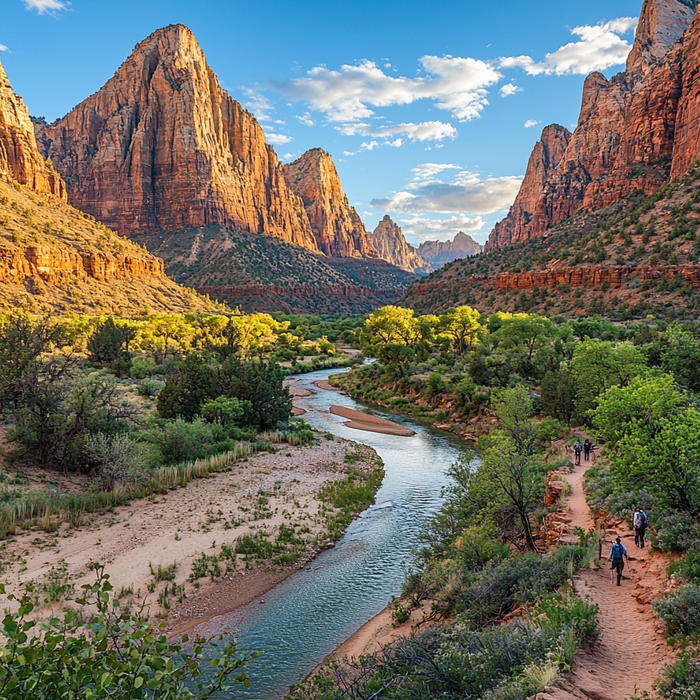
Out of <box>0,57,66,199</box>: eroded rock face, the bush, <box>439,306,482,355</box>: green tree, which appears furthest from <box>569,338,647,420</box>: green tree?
<box>0,57,66,199</box>: eroded rock face

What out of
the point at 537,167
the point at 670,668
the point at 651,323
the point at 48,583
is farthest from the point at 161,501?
the point at 537,167

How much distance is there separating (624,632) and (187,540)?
13.3 metres

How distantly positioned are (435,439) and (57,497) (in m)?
23.5

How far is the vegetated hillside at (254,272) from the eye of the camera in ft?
405

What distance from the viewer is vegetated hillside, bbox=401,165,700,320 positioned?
55825 mm

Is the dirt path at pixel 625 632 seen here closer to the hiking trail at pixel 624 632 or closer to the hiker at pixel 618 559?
the hiking trail at pixel 624 632

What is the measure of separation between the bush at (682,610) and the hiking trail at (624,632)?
1.35 ft

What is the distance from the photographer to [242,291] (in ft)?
401

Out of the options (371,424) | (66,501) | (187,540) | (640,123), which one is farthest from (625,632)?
(640,123)

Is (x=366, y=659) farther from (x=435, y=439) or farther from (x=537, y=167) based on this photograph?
(x=537, y=167)

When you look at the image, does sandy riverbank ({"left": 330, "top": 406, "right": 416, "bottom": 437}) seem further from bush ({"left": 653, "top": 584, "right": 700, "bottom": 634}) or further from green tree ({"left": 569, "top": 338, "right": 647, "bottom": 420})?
bush ({"left": 653, "top": 584, "right": 700, "bottom": 634})

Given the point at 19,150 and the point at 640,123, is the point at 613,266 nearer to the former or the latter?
the point at 640,123

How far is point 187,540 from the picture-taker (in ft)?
54.9

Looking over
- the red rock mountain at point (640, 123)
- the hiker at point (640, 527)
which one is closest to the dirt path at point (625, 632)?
the hiker at point (640, 527)
